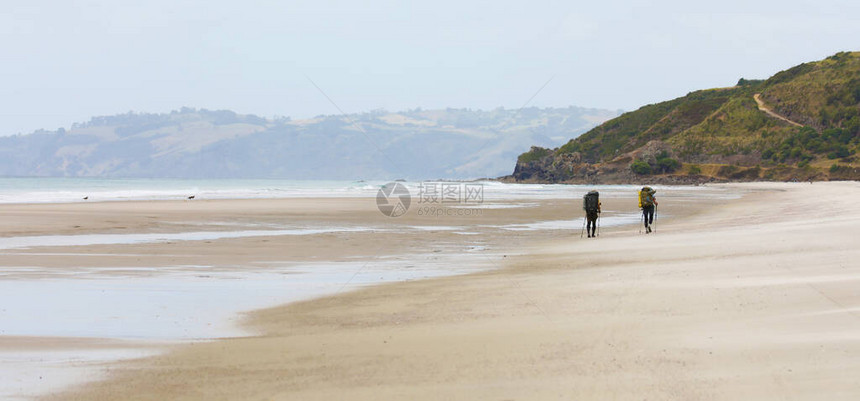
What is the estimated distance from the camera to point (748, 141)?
11794cm

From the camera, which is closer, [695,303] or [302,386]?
[302,386]

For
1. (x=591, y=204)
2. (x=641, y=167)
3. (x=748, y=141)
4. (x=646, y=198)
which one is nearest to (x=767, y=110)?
(x=748, y=141)

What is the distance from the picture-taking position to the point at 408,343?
7301 millimetres

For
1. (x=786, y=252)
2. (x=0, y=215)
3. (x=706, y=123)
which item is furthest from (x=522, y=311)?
(x=706, y=123)

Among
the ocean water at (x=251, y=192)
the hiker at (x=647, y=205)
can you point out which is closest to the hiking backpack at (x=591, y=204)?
the hiker at (x=647, y=205)

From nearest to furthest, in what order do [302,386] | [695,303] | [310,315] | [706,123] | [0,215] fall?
[302,386]
[695,303]
[310,315]
[0,215]
[706,123]

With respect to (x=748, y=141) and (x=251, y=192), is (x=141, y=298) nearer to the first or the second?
(x=251, y=192)

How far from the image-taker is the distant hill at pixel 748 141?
10788cm

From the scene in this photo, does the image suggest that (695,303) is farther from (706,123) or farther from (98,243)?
(706,123)

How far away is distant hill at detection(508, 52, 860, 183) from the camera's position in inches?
4247

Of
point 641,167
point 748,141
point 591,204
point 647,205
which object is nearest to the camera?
point 591,204

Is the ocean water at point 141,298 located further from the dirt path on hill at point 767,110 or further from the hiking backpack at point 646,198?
the dirt path on hill at point 767,110

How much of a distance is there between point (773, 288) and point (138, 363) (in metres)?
6.70

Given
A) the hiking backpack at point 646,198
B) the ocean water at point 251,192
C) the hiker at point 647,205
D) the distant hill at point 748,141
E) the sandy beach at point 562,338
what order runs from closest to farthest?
the sandy beach at point 562,338, the hiker at point 647,205, the hiking backpack at point 646,198, the ocean water at point 251,192, the distant hill at point 748,141
